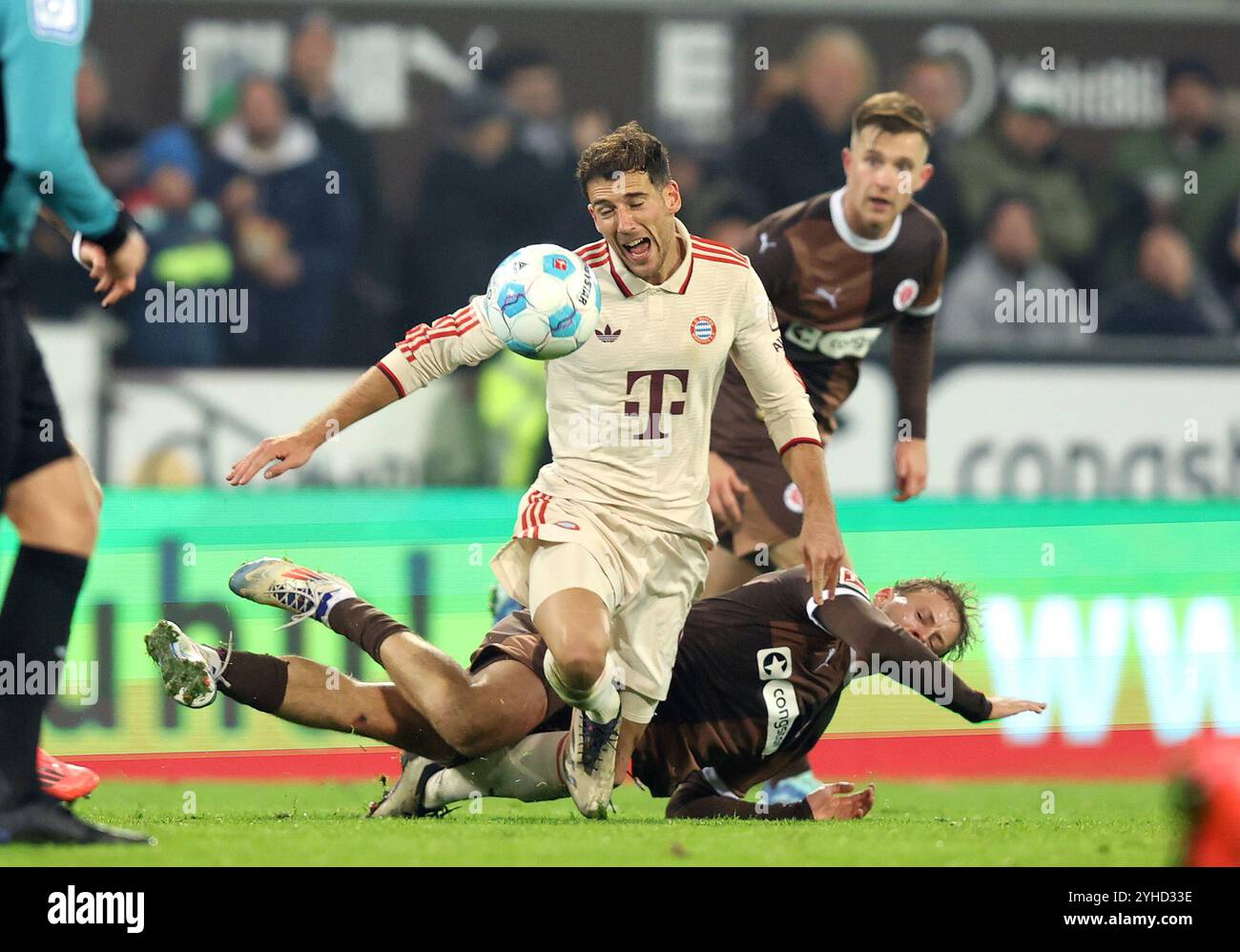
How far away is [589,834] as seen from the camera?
16.9ft

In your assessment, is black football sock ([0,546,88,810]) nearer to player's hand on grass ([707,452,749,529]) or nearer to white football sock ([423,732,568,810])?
white football sock ([423,732,568,810])

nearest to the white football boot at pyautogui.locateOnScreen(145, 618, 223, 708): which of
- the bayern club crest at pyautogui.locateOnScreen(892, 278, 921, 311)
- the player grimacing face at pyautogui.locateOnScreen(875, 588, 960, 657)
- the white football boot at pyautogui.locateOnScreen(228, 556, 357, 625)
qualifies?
the white football boot at pyautogui.locateOnScreen(228, 556, 357, 625)

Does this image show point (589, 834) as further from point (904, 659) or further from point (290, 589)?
point (290, 589)

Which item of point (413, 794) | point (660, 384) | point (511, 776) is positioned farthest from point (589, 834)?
point (660, 384)

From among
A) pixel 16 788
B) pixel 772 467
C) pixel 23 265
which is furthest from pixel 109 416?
pixel 16 788

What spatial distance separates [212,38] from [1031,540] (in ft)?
19.5

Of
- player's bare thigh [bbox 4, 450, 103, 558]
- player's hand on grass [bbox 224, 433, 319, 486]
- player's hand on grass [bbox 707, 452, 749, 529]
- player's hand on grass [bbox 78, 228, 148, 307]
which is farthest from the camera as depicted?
player's hand on grass [bbox 707, 452, 749, 529]

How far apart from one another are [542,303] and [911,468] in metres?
2.17

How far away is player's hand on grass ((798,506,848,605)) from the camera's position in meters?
5.62

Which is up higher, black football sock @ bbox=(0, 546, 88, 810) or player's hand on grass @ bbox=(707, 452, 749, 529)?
player's hand on grass @ bbox=(707, 452, 749, 529)

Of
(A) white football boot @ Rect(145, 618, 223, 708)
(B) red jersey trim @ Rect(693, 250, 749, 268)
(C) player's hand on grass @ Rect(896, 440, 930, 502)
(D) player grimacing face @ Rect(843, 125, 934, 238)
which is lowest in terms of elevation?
(A) white football boot @ Rect(145, 618, 223, 708)
